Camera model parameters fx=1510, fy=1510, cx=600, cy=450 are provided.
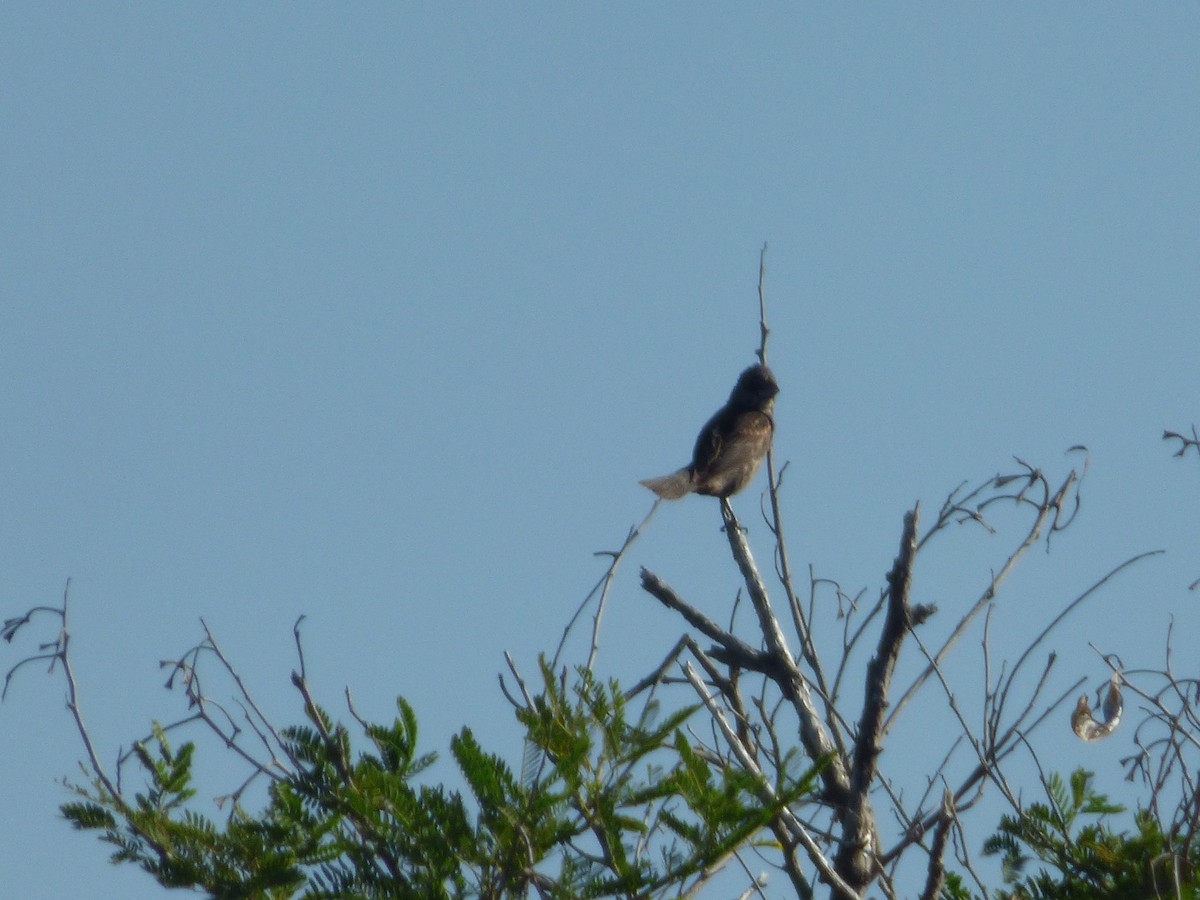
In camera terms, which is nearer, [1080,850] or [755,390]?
[1080,850]

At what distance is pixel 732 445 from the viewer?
35.8ft

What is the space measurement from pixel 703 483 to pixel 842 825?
5509 millimetres

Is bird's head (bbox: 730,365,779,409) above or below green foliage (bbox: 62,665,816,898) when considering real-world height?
above

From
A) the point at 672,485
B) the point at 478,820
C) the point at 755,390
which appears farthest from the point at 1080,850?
the point at 755,390

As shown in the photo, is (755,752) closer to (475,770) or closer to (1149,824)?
(1149,824)

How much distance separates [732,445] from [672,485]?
1059mm

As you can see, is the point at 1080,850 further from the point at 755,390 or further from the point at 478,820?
the point at 755,390

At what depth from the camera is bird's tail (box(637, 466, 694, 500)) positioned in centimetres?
987

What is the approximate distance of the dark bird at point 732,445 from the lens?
10.2m

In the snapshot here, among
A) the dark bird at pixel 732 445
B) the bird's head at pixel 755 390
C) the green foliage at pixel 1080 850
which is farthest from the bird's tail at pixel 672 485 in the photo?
the green foliage at pixel 1080 850

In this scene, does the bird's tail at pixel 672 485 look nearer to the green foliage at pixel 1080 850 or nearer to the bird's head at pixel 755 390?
the bird's head at pixel 755 390

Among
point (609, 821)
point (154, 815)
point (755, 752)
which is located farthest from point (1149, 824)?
point (154, 815)

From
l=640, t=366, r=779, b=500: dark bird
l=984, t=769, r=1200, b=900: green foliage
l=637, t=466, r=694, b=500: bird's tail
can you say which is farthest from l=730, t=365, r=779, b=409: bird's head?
l=984, t=769, r=1200, b=900: green foliage

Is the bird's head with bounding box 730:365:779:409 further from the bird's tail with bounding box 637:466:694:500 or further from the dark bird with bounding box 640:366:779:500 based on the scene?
the bird's tail with bounding box 637:466:694:500
